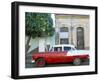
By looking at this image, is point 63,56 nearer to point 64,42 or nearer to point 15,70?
point 64,42

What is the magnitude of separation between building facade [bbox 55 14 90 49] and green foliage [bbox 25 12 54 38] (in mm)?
43

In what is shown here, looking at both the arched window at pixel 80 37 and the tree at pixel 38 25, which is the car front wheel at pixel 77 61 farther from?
the tree at pixel 38 25

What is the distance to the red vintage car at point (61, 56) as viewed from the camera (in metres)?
1.66

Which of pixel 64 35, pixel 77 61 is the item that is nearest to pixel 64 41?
pixel 64 35

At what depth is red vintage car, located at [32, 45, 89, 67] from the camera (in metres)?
1.66

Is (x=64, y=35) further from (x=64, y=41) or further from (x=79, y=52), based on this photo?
(x=79, y=52)

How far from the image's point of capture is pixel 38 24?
1.65 metres

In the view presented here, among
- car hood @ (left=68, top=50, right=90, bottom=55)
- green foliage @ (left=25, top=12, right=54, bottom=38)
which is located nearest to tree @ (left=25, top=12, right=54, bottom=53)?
green foliage @ (left=25, top=12, right=54, bottom=38)

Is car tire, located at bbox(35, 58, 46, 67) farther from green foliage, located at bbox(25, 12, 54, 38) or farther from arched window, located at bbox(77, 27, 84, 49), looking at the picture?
arched window, located at bbox(77, 27, 84, 49)

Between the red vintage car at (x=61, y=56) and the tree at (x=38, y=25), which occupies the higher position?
the tree at (x=38, y=25)

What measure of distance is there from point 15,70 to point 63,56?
11.6 inches

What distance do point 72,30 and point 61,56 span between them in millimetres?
161

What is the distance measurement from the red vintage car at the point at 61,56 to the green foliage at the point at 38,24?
0.33 ft

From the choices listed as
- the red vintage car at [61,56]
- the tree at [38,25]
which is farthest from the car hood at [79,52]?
the tree at [38,25]
